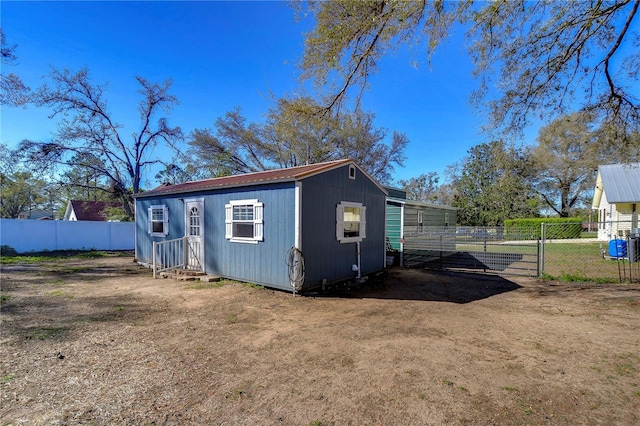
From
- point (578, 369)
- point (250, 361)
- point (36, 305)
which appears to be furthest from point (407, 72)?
point (36, 305)

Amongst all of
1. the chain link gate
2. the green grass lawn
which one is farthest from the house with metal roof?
the green grass lawn

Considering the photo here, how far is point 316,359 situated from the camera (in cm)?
344

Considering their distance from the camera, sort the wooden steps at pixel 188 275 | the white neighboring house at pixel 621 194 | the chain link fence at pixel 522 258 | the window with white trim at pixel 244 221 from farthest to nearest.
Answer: the white neighboring house at pixel 621 194 < the chain link fence at pixel 522 258 < the wooden steps at pixel 188 275 < the window with white trim at pixel 244 221

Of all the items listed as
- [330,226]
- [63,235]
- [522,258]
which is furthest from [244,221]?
[63,235]

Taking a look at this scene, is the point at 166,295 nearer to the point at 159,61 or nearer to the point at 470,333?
the point at 470,333

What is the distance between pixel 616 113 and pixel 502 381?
22.5 ft

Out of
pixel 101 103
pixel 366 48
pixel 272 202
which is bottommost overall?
pixel 272 202

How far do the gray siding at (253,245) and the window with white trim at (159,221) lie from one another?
1.81 feet

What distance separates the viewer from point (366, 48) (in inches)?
223

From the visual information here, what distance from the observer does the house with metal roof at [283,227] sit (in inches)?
259

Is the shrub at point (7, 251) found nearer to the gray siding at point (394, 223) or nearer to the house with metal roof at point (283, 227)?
the house with metal roof at point (283, 227)

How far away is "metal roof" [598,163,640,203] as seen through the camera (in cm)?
1591

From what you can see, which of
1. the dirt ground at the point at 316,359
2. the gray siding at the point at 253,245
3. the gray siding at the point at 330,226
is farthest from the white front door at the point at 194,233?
the gray siding at the point at 330,226

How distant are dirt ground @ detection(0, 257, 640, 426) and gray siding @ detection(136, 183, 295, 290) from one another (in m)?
0.79
